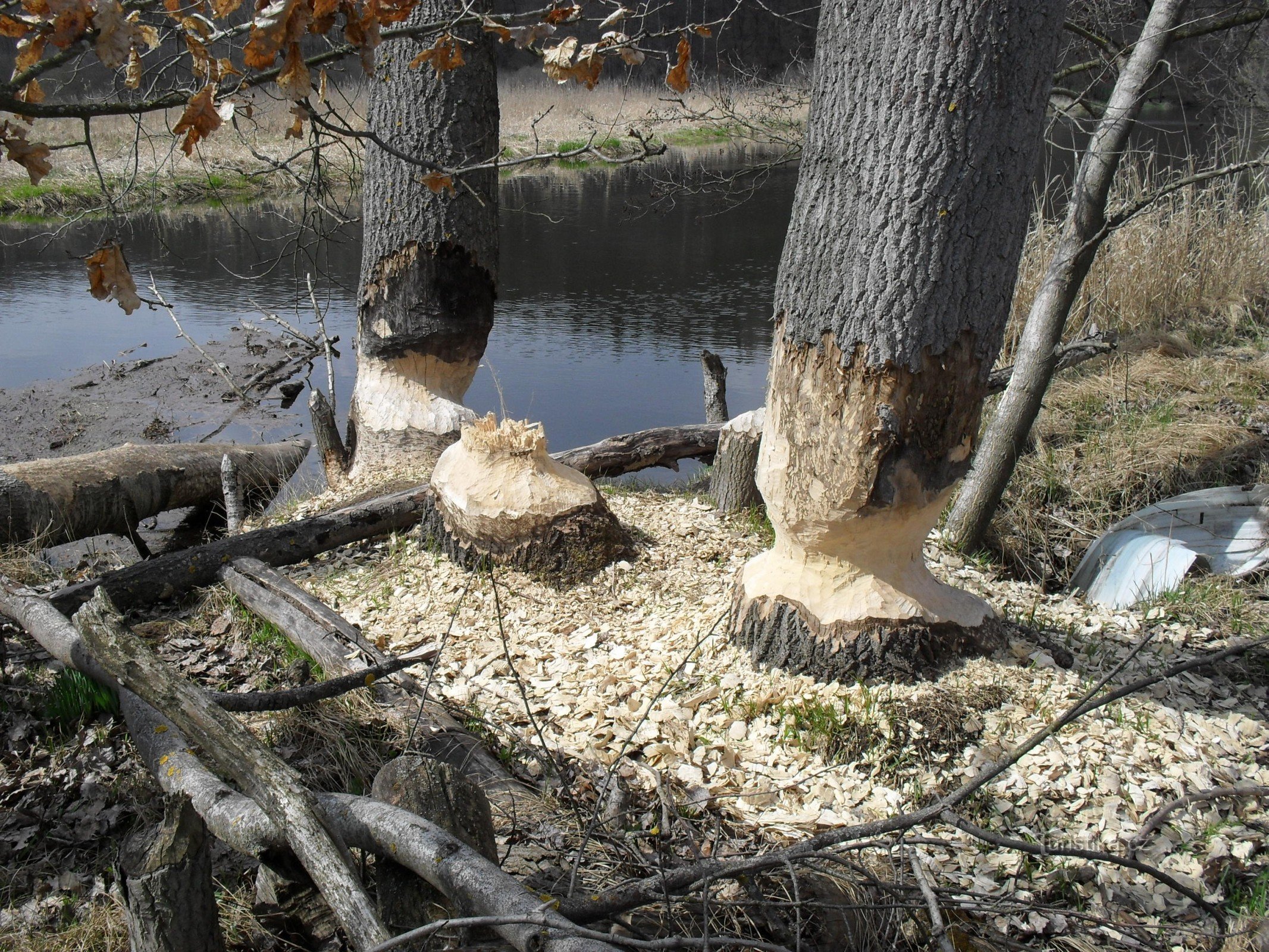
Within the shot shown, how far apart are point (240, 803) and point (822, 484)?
2098mm

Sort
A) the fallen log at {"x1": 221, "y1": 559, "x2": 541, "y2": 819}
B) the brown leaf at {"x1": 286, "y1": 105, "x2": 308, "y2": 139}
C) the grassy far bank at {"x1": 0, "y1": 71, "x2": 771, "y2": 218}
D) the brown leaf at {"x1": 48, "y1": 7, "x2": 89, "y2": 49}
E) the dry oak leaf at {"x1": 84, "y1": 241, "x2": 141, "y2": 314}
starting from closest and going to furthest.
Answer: the brown leaf at {"x1": 48, "y1": 7, "x2": 89, "y2": 49}, the dry oak leaf at {"x1": 84, "y1": 241, "x2": 141, "y2": 314}, the brown leaf at {"x1": 286, "y1": 105, "x2": 308, "y2": 139}, the fallen log at {"x1": 221, "y1": 559, "x2": 541, "y2": 819}, the grassy far bank at {"x1": 0, "y1": 71, "x2": 771, "y2": 218}

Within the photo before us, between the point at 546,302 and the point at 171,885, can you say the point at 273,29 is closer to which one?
the point at 171,885

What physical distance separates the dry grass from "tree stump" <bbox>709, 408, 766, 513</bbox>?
1456 millimetres

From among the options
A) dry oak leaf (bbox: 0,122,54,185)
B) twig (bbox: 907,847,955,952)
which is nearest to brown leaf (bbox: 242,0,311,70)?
dry oak leaf (bbox: 0,122,54,185)

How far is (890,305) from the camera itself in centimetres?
310

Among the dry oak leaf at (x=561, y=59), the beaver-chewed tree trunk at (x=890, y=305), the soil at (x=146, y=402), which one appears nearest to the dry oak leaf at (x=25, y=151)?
the dry oak leaf at (x=561, y=59)

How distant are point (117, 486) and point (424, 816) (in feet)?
15.6

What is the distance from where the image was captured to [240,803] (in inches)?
93.0

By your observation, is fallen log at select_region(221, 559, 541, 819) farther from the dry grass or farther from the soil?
the soil

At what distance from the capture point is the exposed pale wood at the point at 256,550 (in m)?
4.48

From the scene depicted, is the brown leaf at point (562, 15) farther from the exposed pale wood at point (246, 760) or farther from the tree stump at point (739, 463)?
the tree stump at point (739, 463)

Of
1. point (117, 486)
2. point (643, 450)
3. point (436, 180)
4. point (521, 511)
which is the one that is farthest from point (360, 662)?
point (117, 486)

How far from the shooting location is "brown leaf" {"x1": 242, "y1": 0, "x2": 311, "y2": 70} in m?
1.87

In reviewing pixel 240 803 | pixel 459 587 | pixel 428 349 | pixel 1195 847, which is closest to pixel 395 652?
pixel 459 587
